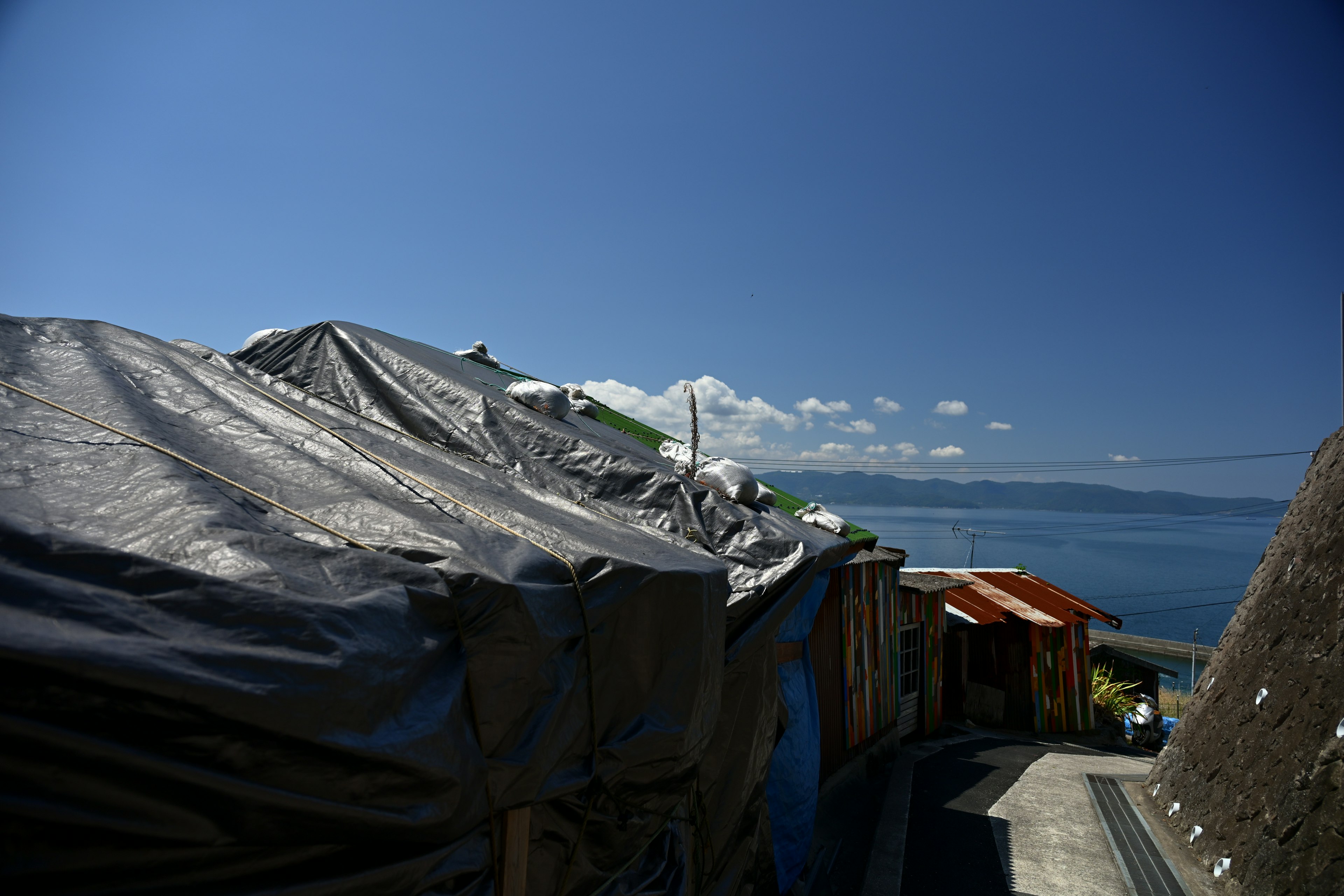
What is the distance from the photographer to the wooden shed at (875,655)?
753 cm

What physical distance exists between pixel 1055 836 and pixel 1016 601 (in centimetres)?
774

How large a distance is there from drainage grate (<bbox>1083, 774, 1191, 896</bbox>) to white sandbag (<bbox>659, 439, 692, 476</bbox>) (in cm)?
493

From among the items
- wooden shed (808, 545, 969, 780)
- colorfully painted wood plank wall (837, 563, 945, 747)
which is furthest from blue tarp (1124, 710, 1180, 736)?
colorfully painted wood plank wall (837, 563, 945, 747)

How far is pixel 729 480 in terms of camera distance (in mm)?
5145

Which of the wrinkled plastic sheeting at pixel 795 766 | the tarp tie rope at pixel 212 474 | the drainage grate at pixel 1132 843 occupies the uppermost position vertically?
the tarp tie rope at pixel 212 474

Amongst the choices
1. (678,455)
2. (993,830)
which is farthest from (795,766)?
(993,830)

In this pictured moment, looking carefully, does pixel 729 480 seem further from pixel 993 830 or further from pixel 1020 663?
pixel 1020 663

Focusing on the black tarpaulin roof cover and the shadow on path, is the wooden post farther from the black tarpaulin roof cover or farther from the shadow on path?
the shadow on path

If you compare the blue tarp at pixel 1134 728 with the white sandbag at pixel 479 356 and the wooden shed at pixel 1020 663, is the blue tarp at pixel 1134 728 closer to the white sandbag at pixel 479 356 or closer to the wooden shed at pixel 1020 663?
the wooden shed at pixel 1020 663

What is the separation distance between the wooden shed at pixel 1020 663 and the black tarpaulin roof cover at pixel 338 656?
10139 millimetres

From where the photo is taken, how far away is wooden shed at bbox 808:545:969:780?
24.7 ft

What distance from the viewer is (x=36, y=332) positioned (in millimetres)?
4277

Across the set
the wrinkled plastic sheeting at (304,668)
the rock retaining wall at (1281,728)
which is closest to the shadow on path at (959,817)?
the rock retaining wall at (1281,728)

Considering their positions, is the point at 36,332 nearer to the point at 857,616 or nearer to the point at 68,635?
the point at 68,635
